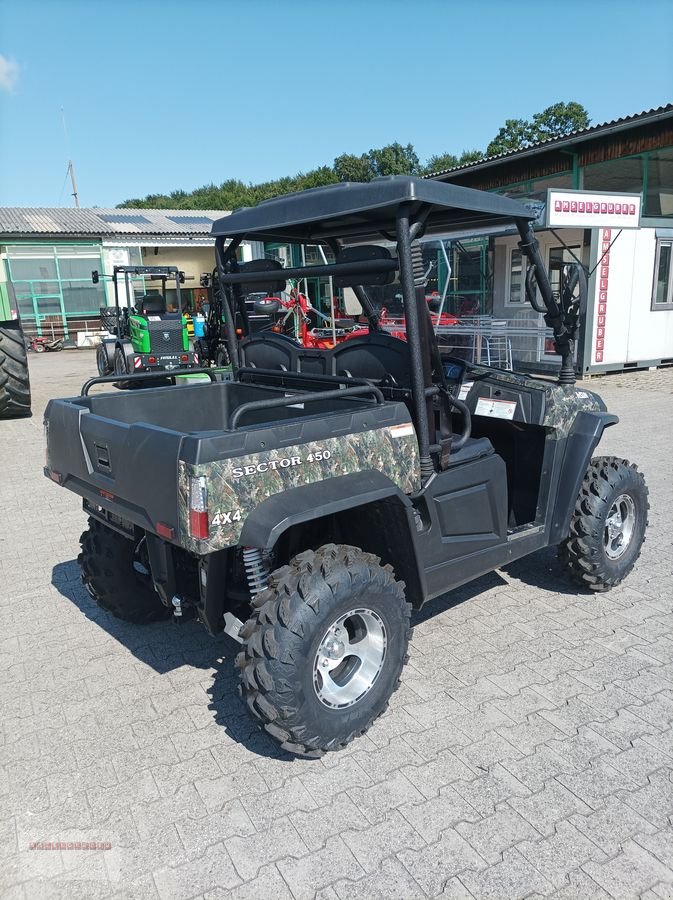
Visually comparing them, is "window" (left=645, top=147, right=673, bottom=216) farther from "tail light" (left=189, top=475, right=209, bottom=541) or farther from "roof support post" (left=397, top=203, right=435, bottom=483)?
"tail light" (left=189, top=475, right=209, bottom=541)

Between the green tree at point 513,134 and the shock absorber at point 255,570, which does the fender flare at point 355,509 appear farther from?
the green tree at point 513,134

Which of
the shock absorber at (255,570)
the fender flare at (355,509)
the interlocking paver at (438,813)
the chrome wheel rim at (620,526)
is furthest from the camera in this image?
the chrome wheel rim at (620,526)

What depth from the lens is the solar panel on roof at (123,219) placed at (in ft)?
89.1

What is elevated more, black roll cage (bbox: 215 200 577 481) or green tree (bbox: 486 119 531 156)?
green tree (bbox: 486 119 531 156)

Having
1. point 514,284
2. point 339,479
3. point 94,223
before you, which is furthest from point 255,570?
point 94,223

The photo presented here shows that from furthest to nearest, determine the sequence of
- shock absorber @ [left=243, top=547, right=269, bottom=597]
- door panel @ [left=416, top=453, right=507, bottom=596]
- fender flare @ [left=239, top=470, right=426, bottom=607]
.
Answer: door panel @ [left=416, top=453, right=507, bottom=596], shock absorber @ [left=243, top=547, right=269, bottom=597], fender flare @ [left=239, top=470, right=426, bottom=607]

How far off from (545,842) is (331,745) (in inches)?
32.4

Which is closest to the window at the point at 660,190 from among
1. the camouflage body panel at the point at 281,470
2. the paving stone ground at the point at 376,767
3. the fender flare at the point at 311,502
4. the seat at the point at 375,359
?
the paving stone ground at the point at 376,767

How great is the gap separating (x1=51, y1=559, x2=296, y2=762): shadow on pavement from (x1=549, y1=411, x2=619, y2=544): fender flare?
74.8 inches

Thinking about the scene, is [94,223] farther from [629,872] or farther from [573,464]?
[629,872]

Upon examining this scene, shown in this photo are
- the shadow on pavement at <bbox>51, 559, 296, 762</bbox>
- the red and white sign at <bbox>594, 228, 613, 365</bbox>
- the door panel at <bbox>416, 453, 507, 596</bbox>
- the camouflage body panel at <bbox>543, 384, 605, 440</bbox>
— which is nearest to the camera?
the shadow on pavement at <bbox>51, 559, 296, 762</bbox>

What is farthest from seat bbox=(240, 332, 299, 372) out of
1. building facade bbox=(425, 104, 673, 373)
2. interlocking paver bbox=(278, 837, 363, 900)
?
building facade bbox=(425, 104, 673, 373)

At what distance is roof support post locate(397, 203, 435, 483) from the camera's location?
2.82 m

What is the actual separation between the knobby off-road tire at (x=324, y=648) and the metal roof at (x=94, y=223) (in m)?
23.3
